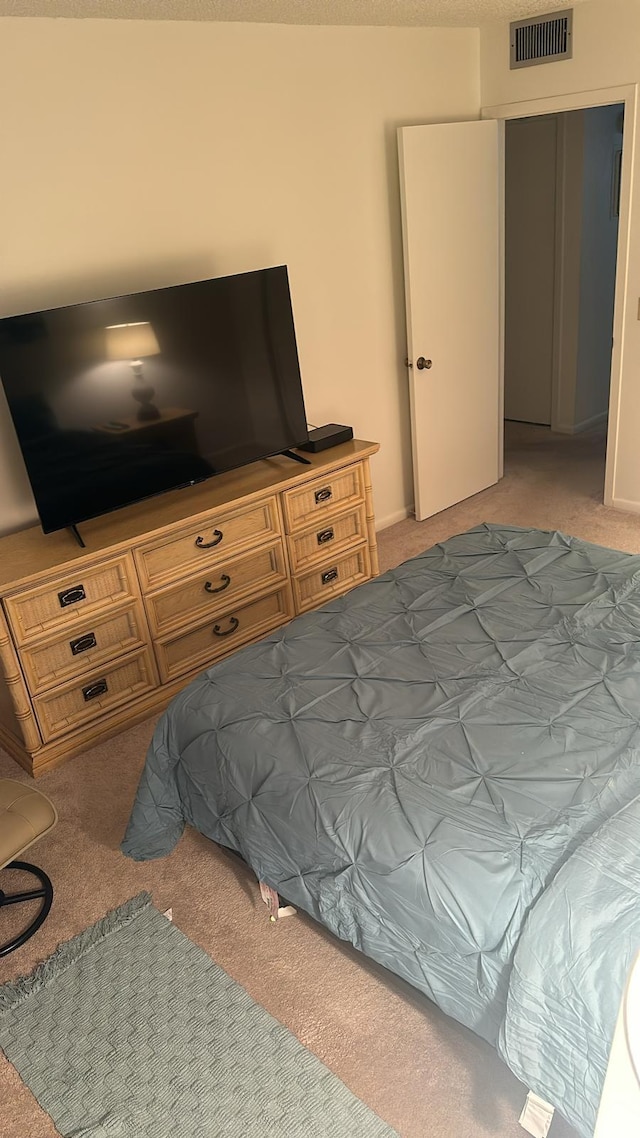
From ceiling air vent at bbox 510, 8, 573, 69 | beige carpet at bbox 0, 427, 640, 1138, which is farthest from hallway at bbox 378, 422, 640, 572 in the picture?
ceiling air vent at bbox 510, 8, 573, 69

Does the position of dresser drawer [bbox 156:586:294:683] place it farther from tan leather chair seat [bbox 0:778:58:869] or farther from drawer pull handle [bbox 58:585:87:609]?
tan leather chair seat [bbox 0:778:58:869]

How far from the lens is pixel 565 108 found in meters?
4.14

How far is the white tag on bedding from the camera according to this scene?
169 centimetres

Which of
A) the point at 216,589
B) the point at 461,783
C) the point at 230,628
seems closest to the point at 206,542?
the point at 216,589

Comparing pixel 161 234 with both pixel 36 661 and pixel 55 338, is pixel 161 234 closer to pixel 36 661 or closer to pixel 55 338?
pixel 55 338

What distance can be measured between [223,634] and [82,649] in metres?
0.64

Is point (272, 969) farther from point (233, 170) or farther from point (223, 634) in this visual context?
point (233, 170)

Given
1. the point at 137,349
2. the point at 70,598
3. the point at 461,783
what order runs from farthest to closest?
Answer: 1. the point at 137,349
2. the point at 70,598
3. the point at 461,783

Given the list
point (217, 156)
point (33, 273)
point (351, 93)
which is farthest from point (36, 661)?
point (351, 93)

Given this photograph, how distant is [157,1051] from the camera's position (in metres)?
2.01

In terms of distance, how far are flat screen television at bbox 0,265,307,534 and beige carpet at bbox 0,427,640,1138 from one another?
3.20ft

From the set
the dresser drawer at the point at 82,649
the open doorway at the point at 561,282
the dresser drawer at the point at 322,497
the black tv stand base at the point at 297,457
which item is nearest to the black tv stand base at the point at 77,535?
the dresser drawer at the point at 82,649

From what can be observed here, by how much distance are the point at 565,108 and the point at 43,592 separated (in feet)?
11.0

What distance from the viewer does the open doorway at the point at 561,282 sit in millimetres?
5332
